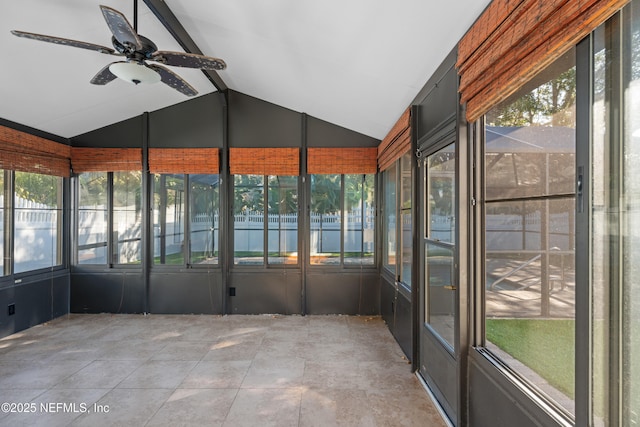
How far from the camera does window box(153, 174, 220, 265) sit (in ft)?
15.9

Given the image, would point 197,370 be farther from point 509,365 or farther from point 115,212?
point 115,212

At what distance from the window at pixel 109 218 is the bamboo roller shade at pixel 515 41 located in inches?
184

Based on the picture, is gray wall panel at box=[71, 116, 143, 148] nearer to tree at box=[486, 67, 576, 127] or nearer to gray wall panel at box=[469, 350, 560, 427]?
tree at box=[486, 67, 576, 127]

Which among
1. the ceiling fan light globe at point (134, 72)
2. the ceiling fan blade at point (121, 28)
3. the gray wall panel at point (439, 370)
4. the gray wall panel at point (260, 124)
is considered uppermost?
the gray wall panel at point (260, 124)

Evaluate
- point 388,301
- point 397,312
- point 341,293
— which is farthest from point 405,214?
point 341,293

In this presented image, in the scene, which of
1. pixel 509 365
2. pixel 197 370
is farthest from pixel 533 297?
pixel 197 370

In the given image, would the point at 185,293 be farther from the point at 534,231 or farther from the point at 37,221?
the point at 534,231

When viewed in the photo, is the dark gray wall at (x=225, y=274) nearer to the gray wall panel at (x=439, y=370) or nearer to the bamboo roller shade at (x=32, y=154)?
the bamboo roller shade at (x=32, y=154)

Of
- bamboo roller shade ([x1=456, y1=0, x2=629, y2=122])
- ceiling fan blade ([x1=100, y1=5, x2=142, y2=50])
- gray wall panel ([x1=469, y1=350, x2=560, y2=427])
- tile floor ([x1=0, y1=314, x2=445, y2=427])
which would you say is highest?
ceiling fan blade ([x1=100, y1=5, x2=142, y2=50])

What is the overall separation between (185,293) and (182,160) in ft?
6.42

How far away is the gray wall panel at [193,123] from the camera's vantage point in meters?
4.82

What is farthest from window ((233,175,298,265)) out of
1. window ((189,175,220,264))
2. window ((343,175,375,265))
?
window ((343,175,375,265))

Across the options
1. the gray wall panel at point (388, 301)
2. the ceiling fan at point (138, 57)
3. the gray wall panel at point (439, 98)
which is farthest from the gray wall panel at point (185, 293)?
the gray wall panel at point (439, 98)

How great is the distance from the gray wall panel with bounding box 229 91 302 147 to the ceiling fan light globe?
2391mm
